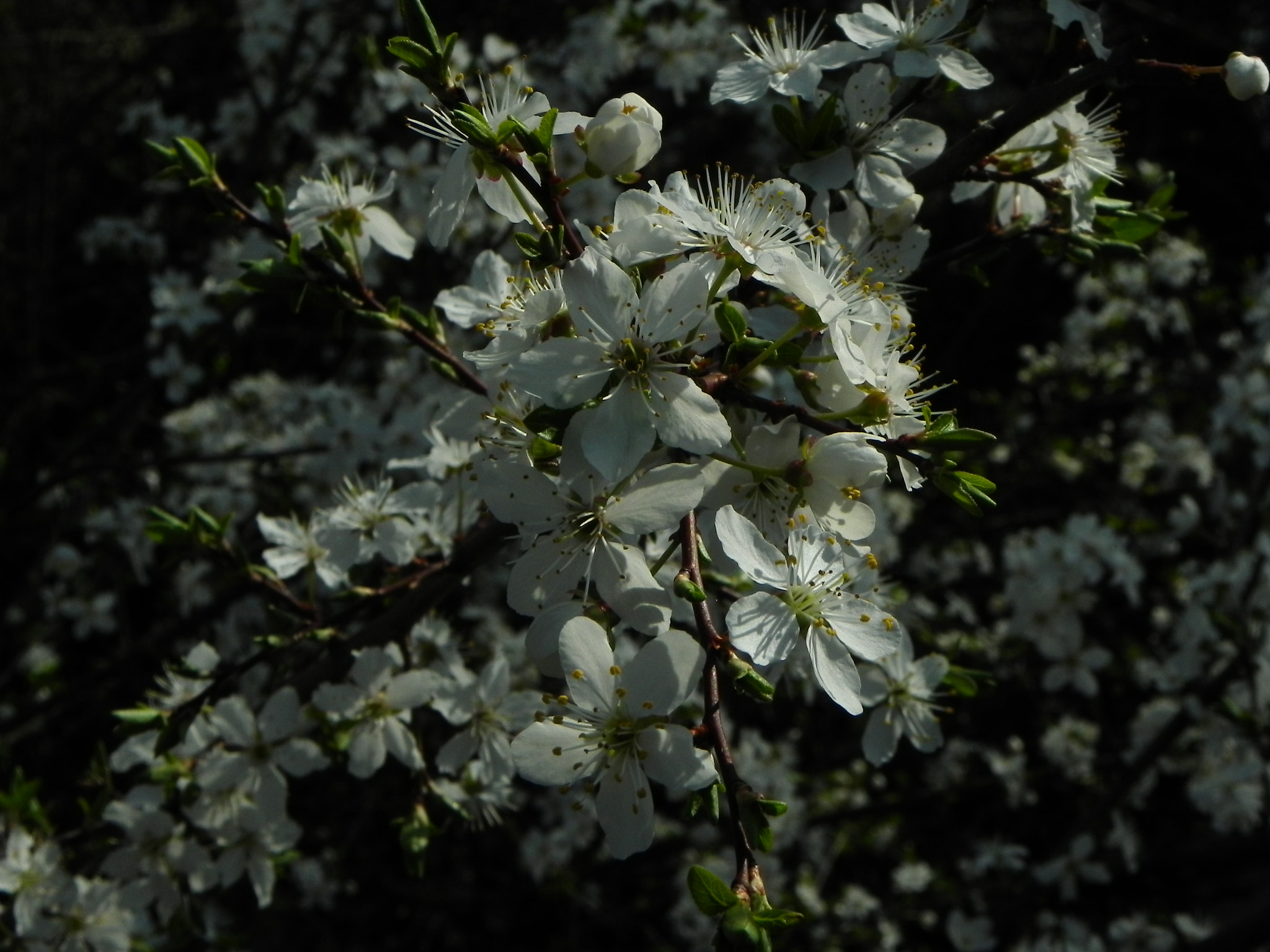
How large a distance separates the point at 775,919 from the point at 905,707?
87 cm

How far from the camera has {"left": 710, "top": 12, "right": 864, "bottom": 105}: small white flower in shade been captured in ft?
5.37

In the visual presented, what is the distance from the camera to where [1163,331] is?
5.99 metres

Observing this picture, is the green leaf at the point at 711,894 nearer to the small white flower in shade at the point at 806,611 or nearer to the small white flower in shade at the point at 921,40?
the small white flower in shade at the point at 806,611

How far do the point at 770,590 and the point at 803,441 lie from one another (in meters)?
0.21

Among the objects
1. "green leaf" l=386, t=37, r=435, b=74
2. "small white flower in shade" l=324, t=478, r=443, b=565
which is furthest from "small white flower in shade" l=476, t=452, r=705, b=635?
"small white flower in shade" l=324, t=478, r=443, b=565

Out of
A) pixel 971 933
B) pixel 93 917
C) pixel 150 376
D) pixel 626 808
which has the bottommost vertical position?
pixel 971 933

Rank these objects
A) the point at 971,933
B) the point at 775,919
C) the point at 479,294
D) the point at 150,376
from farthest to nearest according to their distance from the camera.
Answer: the point at 150,376
the point at 971,933
the point at 479,294
the point at 775,919

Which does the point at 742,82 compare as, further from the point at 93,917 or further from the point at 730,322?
the point at 93,917

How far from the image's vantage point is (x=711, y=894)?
3.88 ft

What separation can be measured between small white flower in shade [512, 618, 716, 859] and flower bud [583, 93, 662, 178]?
622 mm

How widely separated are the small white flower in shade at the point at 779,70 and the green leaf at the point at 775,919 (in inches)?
45.7

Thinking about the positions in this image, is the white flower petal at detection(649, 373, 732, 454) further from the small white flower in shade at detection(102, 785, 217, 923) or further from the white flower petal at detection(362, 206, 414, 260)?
the small white flower in shade at detection(102, 785, 217, 923)

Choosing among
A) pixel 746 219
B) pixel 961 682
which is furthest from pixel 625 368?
pixel 961 682

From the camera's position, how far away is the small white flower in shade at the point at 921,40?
1650 mm
